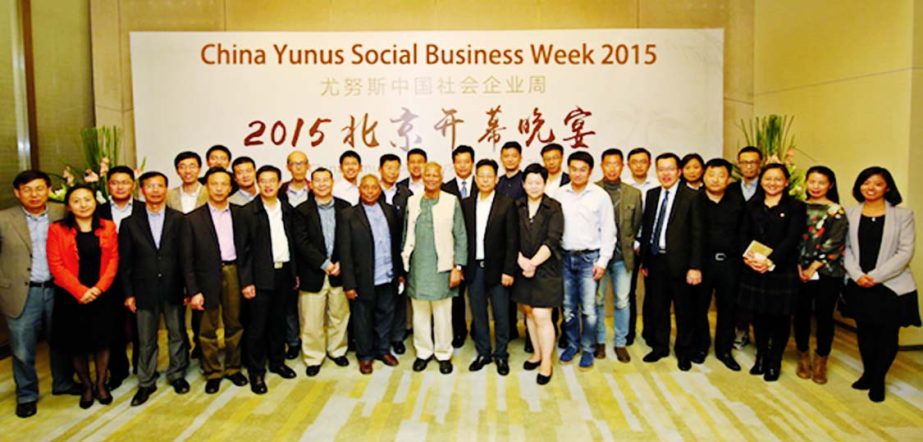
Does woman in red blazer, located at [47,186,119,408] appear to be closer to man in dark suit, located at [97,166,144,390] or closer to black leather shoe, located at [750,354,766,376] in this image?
man in dark suit, located at [97,166,144,390]

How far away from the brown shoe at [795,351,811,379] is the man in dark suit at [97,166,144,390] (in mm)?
4106

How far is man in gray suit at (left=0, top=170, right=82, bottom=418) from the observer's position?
3252 millimetres

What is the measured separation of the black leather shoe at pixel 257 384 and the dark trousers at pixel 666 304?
2.60 meters

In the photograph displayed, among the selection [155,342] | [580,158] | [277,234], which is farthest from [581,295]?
[155,342]

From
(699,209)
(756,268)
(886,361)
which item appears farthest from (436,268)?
(886,361)

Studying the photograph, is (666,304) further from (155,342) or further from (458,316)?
(155,342)

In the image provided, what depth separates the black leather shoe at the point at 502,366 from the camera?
385 centimetres

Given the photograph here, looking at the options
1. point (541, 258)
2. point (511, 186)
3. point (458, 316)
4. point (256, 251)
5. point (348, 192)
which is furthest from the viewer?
point (348, 192)

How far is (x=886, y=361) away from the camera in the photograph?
336 cm

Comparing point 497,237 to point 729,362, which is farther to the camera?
point 729,362

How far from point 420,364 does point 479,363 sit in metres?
0.39

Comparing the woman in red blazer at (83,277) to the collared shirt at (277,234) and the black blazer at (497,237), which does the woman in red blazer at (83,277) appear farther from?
the black blazer at (497,237)

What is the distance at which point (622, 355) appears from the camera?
4086mm

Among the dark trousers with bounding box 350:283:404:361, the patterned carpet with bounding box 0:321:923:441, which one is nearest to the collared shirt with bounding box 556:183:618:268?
the patterned carpet with bounding box 0:321:923:441
